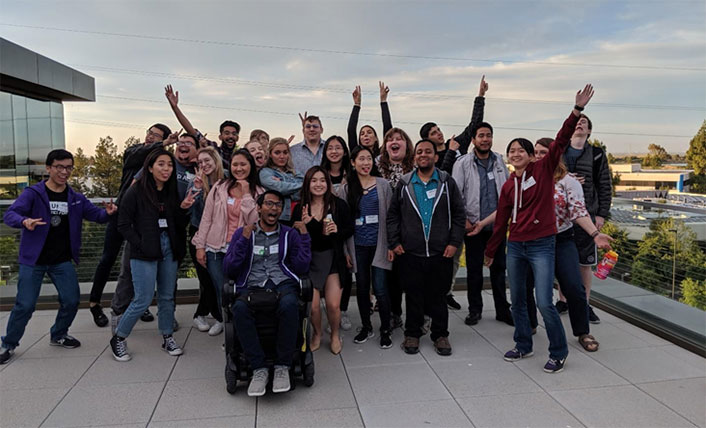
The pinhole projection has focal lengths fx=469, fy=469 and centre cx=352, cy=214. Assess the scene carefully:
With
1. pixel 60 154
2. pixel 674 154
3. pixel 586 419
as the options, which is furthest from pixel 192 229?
pixel 674 154

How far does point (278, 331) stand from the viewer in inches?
124

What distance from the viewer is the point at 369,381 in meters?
3.38

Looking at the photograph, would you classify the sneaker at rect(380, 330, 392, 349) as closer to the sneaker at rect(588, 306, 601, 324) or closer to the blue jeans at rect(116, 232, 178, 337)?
the blue jeans at rect(116, 232, 178, 337)

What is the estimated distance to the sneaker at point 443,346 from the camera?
12.6 feet

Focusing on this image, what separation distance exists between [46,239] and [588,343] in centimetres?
450

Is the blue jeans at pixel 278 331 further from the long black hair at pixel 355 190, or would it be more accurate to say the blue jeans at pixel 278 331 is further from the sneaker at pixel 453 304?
the sneaker at pixel 453 304

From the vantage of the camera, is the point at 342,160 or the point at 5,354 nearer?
the point at 5,354

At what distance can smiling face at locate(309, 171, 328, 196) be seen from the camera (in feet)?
12.3

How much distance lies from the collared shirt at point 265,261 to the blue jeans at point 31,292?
1703mm

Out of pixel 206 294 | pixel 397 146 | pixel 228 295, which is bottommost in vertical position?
pixel 206 294

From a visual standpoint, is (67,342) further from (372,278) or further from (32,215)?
(372,278)

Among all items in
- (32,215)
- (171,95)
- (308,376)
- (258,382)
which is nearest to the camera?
(258,382)

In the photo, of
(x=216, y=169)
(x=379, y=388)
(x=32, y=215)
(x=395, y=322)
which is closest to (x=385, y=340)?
(x=395, y=322)

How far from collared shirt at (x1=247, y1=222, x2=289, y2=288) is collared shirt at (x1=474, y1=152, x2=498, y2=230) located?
206 cm
